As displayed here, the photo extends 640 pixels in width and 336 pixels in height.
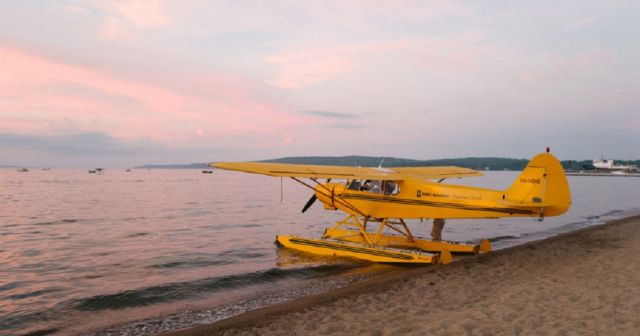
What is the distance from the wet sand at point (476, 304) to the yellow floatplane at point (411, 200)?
1.31 metres

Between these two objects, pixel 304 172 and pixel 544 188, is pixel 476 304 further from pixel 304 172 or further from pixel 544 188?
pixel 304 172

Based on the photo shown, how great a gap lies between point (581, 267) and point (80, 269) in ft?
43.0

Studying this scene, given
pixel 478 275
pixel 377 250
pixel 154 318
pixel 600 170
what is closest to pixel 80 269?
pixel 154 318

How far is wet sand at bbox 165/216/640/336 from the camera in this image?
5.49 metres

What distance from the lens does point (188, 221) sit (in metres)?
22.0

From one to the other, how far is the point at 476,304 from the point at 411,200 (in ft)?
15.5

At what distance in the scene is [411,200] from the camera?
1105 centimetres

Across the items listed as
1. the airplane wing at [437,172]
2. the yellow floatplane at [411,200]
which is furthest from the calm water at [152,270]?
the airplane wing at [437,172]

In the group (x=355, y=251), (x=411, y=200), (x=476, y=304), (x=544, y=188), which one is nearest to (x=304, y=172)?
(x=355, y=251)

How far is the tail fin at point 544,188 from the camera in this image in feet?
30.5

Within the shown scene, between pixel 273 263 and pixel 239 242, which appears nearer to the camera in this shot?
pixel 273 263

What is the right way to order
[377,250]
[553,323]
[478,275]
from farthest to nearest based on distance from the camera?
[377,250], [478,275], [553,323]

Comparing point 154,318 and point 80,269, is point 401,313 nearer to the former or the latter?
point 154,318

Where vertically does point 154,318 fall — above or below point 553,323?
below
